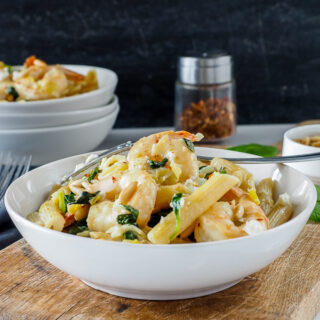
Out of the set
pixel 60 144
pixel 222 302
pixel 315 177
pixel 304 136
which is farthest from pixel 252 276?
pixel 60 144

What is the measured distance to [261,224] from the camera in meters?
1.07

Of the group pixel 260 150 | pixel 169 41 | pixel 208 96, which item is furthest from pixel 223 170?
pixel 169 41

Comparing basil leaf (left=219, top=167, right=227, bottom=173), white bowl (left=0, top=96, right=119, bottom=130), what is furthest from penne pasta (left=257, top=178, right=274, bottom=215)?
white bowl (left=0, top=96, right=119, bottom=130)

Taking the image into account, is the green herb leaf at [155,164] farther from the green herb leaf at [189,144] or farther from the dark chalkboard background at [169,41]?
the dark chalkboard background at [169,41]

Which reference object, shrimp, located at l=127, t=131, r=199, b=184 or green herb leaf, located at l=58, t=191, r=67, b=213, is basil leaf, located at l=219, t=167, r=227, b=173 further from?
green herb leaf, located at l=58, t=191, r=67, b=213

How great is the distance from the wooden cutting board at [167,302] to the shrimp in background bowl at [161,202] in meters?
0.11

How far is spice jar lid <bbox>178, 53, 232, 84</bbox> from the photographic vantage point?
2359 mm

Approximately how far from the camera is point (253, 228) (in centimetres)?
106

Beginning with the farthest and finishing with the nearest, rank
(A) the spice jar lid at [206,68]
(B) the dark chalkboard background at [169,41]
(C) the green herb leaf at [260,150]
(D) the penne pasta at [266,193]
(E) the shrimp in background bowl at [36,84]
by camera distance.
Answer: (B) the dark chalkboard background at [169,41] → (A) the spice jar lid at [206,68] → (E) the shrimp in background bowl at [36,84] → (C) the green herb leaf at [260,150] → (D) the penne pasta at [266,193]

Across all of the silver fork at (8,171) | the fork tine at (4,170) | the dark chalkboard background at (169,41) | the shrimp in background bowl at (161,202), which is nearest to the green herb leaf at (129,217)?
the shrimp in background bowl at (161,202)

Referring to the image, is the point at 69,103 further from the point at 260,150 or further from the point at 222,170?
the point at 222,170

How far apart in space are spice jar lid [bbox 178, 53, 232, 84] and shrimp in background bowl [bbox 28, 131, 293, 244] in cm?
112

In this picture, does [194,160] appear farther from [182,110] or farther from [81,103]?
[182,110]

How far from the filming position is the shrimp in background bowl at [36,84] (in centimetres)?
211
